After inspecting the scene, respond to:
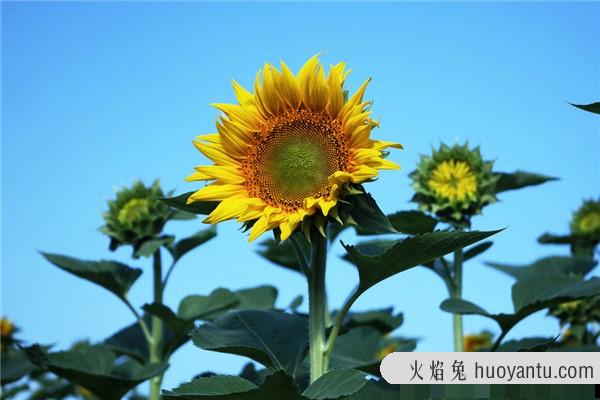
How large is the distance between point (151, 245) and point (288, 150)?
4.60ft

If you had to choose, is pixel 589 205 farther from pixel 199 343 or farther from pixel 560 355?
pixel 199 343

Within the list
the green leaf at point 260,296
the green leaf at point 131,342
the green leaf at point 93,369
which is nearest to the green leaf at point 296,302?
the green leaf at point 260,296

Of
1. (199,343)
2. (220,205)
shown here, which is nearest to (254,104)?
(220,205)

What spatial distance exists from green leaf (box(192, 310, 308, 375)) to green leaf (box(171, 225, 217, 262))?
1080mm

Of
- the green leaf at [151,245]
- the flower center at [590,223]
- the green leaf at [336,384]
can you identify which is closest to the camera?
the green leaf at [336,384]

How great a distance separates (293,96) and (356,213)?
37cm

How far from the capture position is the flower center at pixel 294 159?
228 cm

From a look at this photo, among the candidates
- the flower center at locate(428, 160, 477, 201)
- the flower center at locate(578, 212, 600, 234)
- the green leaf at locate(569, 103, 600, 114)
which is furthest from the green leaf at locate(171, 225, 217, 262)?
the flower center at locate(578, 212, 600, 234)

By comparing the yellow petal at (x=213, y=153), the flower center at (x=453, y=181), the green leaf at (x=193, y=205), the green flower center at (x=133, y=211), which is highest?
the flower center at (x=453, y=181)

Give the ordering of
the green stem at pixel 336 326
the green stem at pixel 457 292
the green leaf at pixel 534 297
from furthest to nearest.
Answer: the green stem at pixel 457 292 → the green leaf at pixel 534 297 → the green stem at pixel 336 326

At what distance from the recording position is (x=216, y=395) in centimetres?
192

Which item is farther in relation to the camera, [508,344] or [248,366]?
[248,366]

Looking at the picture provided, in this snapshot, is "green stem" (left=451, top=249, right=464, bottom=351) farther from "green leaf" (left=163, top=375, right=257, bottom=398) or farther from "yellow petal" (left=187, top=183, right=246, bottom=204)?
"green leaf" (left=163, top=375, right=257, bottom=398)

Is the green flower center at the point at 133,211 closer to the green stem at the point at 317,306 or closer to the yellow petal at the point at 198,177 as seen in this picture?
the yellow petal at the point at 198,177
